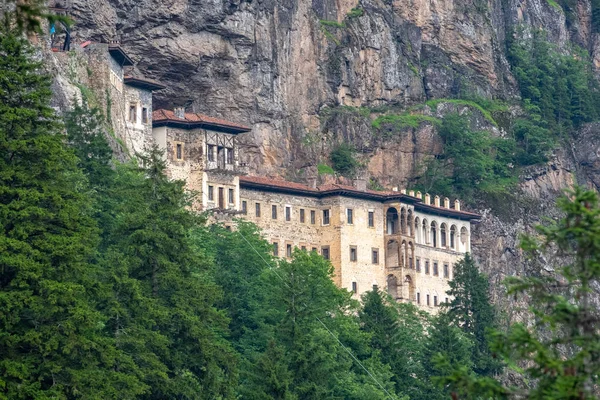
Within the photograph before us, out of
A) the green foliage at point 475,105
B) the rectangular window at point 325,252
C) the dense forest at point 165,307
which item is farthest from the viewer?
the green foliage at point 475,105

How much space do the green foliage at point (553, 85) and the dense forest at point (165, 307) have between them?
179 feet

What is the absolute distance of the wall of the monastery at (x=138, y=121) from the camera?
3536 inches

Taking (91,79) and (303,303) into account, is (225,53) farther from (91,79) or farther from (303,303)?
(303,303)

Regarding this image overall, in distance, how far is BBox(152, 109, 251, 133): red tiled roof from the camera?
92188 millimetres

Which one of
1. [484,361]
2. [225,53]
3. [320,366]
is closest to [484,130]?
[225,53]

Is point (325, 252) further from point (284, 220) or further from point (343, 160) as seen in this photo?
point (343, 160)

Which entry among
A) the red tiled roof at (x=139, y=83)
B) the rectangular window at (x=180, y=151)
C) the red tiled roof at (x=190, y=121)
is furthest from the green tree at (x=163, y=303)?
the rectangular window at (x=180, y=151)

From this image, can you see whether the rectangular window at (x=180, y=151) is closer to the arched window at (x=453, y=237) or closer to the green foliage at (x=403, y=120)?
the arched window at (x=453, y=237)

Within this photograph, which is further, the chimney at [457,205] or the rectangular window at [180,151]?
the chimney at [457,205]

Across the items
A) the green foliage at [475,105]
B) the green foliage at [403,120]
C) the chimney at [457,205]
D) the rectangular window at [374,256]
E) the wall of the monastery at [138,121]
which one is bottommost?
the rectangular window at [374,256]

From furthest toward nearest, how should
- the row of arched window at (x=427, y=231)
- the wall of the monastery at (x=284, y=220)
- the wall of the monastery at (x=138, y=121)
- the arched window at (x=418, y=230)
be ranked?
the arched window at (x=418, y=230)
the row of arched window at (x=427, y=231)
the wall of the monastery at (x=284, y=220)
the wall of the monastery at (x=138, y=121)

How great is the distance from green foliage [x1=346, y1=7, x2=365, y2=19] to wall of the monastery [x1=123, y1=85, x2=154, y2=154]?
30.2 m

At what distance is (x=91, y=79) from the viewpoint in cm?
8725

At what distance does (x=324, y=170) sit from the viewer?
110875 mm
